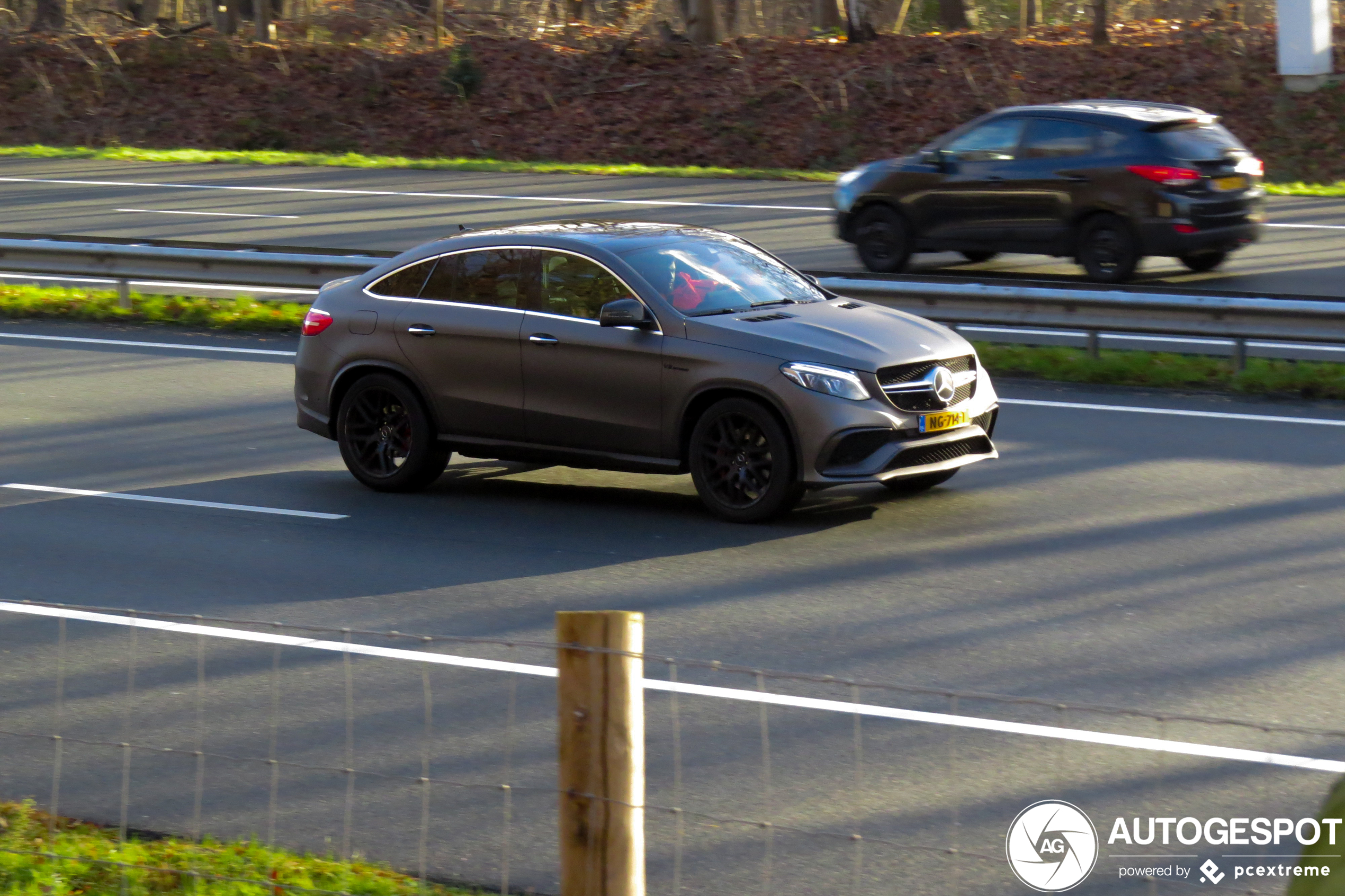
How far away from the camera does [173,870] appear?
4.90 meters

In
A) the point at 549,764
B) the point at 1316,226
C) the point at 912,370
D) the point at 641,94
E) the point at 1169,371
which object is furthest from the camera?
the point at 641,94

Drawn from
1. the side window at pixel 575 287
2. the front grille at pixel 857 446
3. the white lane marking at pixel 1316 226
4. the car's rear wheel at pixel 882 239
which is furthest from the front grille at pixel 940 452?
the white lane marking at pixel 1316 226

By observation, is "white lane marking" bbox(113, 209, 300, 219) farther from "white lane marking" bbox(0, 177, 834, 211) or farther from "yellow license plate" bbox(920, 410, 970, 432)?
"yellow license plate" bbox(920, 410, 970, 432)

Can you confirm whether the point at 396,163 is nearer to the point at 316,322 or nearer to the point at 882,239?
the point at 882,239

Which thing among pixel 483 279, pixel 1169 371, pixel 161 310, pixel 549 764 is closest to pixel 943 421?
pixel 483 279

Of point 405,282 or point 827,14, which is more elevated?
point 827,14

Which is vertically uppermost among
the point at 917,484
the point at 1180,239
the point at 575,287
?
the point at 575,287

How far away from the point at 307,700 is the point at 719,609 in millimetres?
2082

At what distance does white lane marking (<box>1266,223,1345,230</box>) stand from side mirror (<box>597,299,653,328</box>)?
13995 mm

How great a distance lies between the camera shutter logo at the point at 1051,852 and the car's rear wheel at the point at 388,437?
5.96m

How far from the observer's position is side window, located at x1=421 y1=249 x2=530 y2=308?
34.2ft

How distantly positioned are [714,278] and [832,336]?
0.98 meters

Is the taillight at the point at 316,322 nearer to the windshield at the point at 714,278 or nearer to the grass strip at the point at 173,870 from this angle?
the windshield at the point at 714,278

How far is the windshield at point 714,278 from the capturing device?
10031mm
